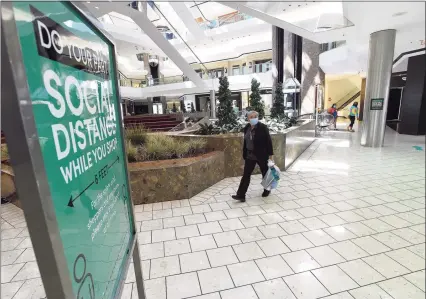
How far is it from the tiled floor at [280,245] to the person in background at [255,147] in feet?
1.45

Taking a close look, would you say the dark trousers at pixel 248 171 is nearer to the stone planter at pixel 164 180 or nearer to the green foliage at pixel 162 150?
the stone planter at pixel 164 180

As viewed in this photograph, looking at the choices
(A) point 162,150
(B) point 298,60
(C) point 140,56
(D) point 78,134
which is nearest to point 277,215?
(A) point 162,150

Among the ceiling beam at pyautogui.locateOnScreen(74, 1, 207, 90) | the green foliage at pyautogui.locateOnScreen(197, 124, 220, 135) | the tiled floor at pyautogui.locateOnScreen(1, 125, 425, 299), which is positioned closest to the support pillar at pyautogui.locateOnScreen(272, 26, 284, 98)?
the ceiling beam at pyautogui.locateOnScreen(74, 1, 207, 90)

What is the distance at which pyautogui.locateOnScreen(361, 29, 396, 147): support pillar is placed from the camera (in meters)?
6.94

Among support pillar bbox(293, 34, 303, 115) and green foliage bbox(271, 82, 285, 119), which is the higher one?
support pillar bbox(293, 34, 303, 115)

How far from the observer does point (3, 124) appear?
1.84 feet

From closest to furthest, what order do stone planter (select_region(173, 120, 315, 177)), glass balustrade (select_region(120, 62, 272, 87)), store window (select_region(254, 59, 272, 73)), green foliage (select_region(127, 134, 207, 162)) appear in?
green foliage (select_region(127, 134, 207, 162)) → stone planter (select_region(173, 120, 315, 177)) → store window (select_region(254, 59, 272, 73)) → glass balustrade (select_region(120, 62, 272, 87))

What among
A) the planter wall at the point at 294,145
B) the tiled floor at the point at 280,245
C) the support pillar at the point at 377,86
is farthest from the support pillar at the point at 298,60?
the tiled floor at the point at 280,245

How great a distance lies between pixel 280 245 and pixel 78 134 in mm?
2431

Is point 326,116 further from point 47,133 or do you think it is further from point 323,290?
point 47,133

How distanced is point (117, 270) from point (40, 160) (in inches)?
29.8

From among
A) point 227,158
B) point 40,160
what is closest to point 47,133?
point 40,160

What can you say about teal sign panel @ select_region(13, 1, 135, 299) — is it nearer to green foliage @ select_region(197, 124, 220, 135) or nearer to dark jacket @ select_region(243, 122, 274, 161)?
dark jacket @ select_region(243, 122, 274, 161)

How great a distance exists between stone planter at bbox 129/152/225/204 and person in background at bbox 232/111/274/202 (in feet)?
2.67
